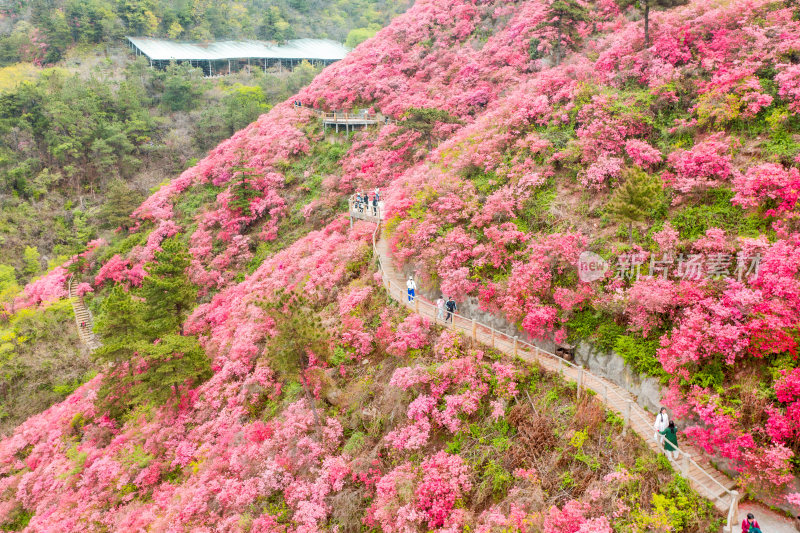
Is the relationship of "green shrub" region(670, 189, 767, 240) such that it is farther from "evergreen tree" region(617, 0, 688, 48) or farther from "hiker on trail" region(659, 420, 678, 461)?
"evergreen tree" region(617, 0, 688, 48)

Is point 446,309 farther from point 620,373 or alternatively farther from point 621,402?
point 621,402

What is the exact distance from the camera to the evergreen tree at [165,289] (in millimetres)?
22375

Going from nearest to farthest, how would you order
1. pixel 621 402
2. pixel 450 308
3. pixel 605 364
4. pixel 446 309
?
pixel 621 402, pixel 605 364, pixel 450 308, pixel 446 309

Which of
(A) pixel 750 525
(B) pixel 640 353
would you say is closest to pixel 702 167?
(B) pixel 640 353

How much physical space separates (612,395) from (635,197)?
6233 millimetres

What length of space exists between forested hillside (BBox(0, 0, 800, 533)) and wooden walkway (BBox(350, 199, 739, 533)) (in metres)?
0.37

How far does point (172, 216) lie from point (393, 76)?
75.2 feet

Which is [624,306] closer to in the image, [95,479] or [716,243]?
[716,243]

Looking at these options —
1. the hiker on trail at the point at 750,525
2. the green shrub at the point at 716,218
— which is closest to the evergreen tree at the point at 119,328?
the hiker on trail at the point at 750,525

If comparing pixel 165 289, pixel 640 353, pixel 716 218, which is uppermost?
pixel 716 218

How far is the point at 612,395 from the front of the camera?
41.2 feet

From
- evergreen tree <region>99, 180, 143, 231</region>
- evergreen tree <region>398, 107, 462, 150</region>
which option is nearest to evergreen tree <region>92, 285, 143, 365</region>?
evergreen tree <region>398, 107, 462, 150</region>

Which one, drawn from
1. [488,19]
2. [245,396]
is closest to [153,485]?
[245,396]

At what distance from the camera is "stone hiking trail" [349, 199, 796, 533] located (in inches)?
375
